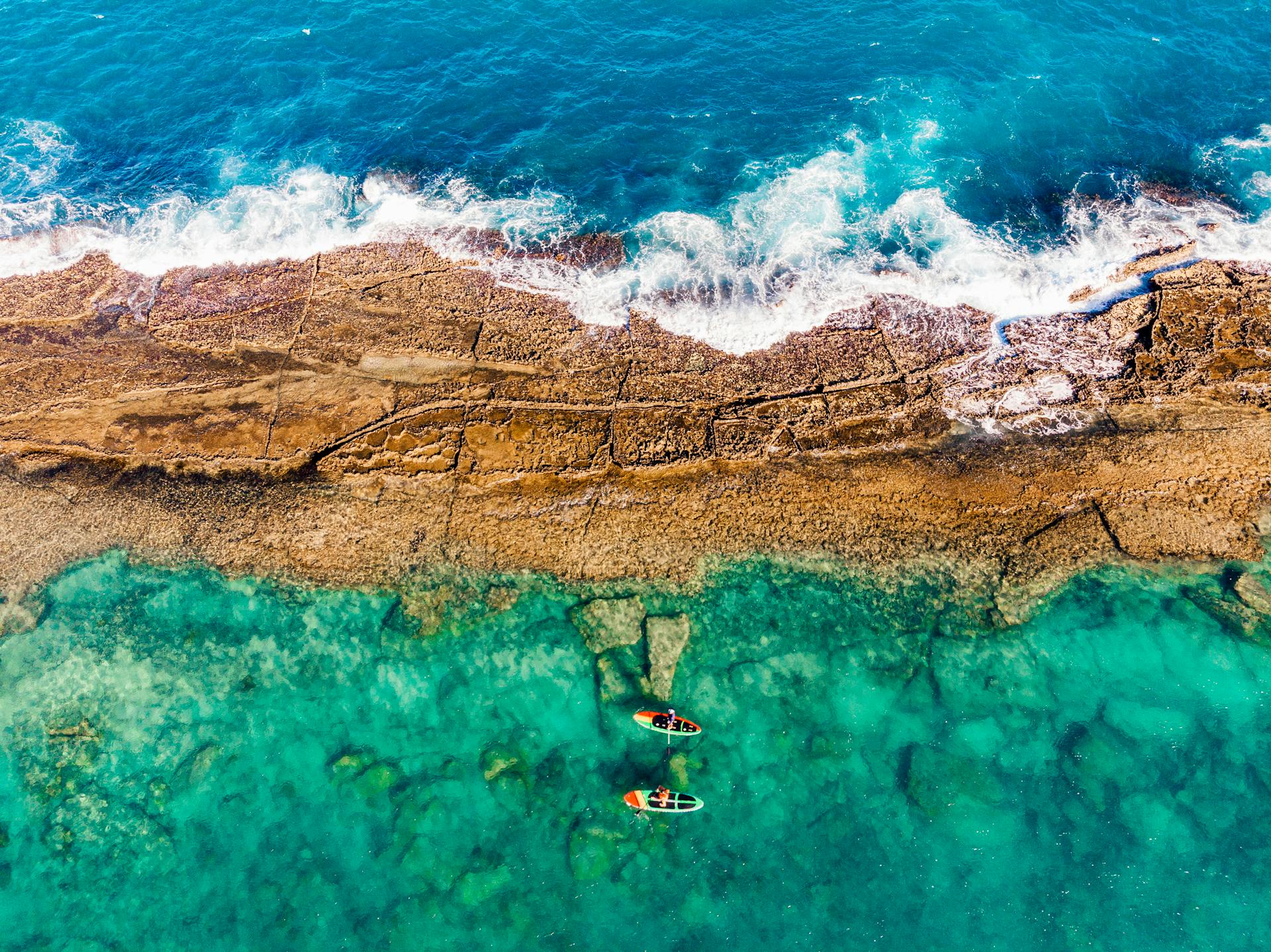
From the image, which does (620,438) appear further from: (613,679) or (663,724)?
(663,724)

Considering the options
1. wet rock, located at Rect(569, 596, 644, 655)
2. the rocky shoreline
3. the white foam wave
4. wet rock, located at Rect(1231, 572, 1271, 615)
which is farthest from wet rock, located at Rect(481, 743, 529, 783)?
wet rock, located at Rect(1231, 572, 1271, 615)

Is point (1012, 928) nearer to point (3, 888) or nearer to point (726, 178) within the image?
point (3, 888)

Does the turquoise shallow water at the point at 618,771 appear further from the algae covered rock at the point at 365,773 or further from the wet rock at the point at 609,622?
the wet rock at the point at 609,622

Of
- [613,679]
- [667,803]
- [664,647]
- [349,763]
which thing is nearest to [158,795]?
[349,763]

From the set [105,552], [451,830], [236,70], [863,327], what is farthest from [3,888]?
[236,70]

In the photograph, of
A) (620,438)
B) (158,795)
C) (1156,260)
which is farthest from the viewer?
(1156,260)

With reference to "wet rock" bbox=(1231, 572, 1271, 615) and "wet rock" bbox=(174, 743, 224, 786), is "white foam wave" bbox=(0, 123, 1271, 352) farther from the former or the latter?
"wet rock" bbox=(174, 743, 224, 786)

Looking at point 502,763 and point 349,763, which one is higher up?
point 502,763

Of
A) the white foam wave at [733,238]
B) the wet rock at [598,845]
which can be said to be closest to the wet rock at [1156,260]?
the white foam wave at [733,238]
